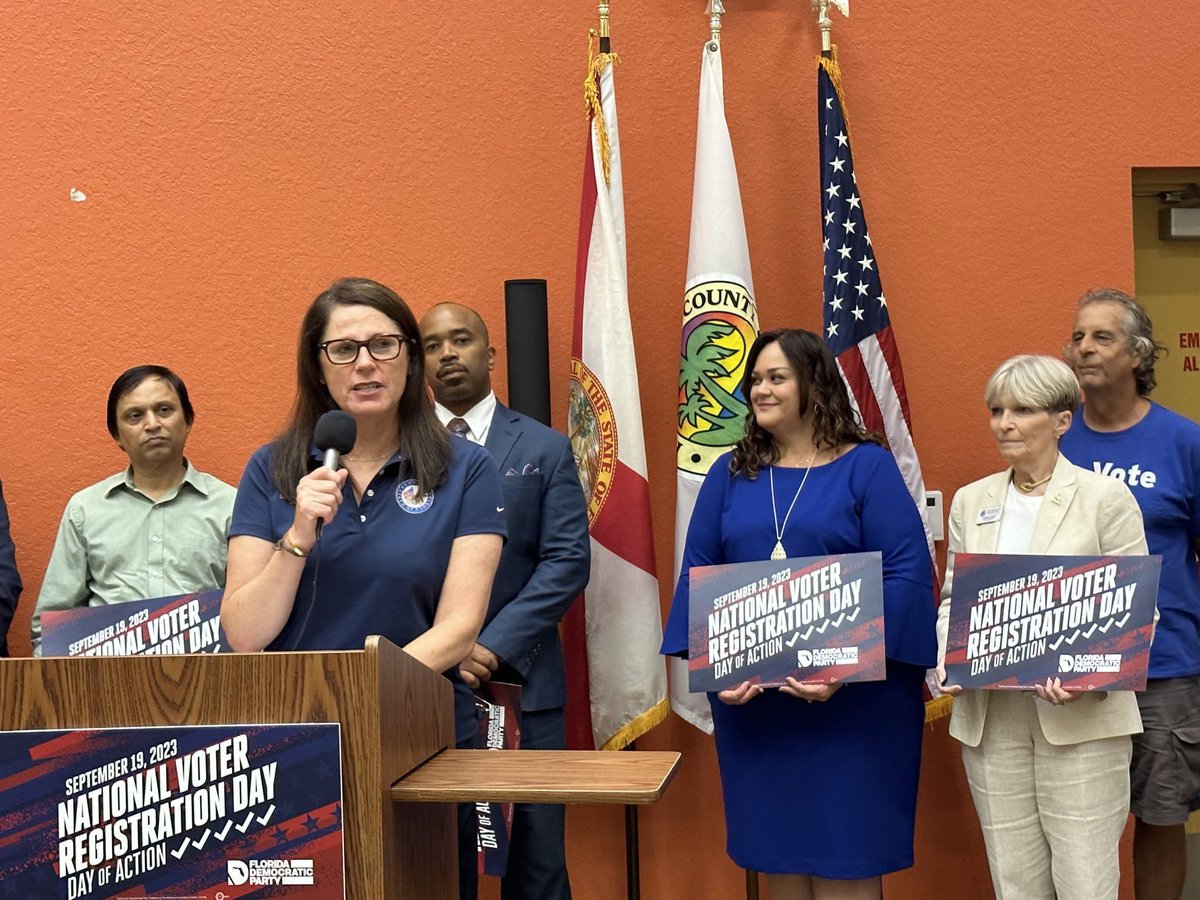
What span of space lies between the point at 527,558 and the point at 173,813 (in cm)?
181

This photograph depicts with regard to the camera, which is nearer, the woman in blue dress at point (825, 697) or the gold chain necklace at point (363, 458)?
the gold chain necklace at point (363, 458)

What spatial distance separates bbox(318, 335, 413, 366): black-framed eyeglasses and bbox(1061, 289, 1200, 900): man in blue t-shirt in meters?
1.98

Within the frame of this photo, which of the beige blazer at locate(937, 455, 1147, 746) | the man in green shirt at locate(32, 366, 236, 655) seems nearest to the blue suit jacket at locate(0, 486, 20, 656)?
the man in green shirt at locate(32, 366, 236, 655)

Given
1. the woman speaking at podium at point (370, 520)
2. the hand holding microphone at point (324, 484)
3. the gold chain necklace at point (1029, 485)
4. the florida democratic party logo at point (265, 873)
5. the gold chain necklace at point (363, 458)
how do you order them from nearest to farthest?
1. the florida democratic party logo at point (265, 873)
2. the hand holding microphone at point (324, 484)
3. the woman speaking at podium at point (370, 520)
4. the gold chain necklace at point (363, 458)
5. the gold chain necklace at point (1029, 485)

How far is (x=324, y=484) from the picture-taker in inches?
68.7

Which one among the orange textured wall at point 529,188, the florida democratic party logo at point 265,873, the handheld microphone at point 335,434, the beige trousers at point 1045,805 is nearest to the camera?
the florida democratic party logo at point 265,873

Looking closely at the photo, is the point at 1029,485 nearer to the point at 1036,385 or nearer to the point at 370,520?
the point at 1036,385

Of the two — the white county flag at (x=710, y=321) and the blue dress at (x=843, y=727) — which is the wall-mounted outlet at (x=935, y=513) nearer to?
the white county flag at (x=710, y=321)

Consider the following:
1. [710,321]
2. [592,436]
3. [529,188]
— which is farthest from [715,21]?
[592,436]

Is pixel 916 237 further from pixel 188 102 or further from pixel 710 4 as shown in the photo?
pixel 188 102

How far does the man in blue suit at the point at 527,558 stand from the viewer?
318 cm

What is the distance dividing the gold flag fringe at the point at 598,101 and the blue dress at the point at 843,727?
1.17 metres

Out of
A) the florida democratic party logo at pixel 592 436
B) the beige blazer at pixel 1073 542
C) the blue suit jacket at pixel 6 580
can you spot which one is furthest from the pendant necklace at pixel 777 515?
the blue suit jacket at pixel 6 580

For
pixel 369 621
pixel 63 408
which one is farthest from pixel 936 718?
pixel 63 408
